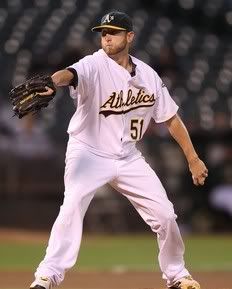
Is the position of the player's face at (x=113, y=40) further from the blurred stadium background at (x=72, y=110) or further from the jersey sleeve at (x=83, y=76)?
the blurred stadium background at (x=72, y=110)

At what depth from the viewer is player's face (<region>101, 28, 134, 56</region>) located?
19.8 feet

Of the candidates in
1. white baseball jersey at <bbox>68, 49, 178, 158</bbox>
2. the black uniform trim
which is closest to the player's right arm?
the black uniform trim

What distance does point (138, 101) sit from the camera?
6160 millimetres

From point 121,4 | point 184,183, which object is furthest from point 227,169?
point 121,4

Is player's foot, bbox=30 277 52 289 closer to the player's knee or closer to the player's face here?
the player's knee

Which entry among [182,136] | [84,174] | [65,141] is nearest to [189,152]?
[182,136]

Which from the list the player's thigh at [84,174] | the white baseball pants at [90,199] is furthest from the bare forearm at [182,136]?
the player's thigh at [84,174]

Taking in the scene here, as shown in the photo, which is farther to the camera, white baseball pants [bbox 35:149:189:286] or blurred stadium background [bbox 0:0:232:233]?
blurred stadium background [bbox 0:0:232:233]

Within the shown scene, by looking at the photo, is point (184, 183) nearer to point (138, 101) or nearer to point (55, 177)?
point (55, 177)

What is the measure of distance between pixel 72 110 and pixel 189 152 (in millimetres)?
7437

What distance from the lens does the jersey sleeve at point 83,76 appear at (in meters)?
5.68

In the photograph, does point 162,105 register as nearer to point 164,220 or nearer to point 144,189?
point 144,189

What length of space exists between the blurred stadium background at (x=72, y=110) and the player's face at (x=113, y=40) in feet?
22.5

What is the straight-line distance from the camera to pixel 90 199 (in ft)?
19.5
